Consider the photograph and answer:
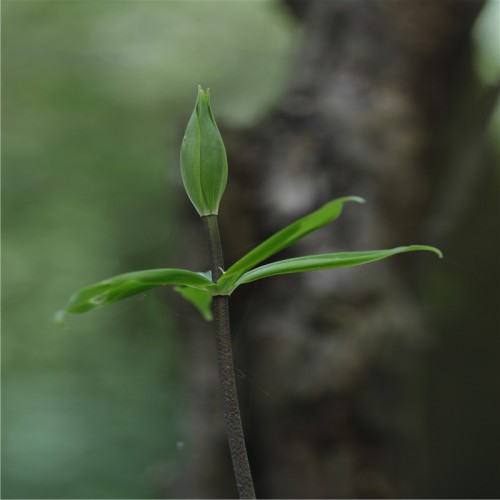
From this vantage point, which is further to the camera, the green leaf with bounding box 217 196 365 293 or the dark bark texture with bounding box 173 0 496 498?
the dark bark texture with bounding box 173 0 496 498

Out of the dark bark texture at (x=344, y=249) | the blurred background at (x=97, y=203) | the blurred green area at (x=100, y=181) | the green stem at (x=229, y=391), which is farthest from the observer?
the blurred green area at (x=100, y=181)

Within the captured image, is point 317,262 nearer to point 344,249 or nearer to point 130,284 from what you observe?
point 130,284

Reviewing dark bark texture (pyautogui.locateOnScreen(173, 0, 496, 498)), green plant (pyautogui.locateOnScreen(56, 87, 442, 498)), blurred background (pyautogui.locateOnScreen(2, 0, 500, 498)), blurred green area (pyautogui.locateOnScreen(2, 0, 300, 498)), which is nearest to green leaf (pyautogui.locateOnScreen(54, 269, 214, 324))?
green plant (pyautogui.locateOnScreen(56, 87, 442, 498))

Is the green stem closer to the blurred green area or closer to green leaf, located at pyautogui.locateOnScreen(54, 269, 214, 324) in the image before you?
green leaf, located at pyautogui.locateOnScreen(54, 269, 214, 324)

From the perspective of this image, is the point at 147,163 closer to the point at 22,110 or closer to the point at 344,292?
the point at 22,110

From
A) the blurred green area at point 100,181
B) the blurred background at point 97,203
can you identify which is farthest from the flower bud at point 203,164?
the blurred green area at point 100,181

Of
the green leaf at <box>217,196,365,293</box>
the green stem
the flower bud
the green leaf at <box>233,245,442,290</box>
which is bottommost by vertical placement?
the green stem

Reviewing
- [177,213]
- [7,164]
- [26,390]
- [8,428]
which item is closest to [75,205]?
[7,164]

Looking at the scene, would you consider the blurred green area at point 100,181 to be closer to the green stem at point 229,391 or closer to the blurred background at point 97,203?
the blurred background at point 97,203
